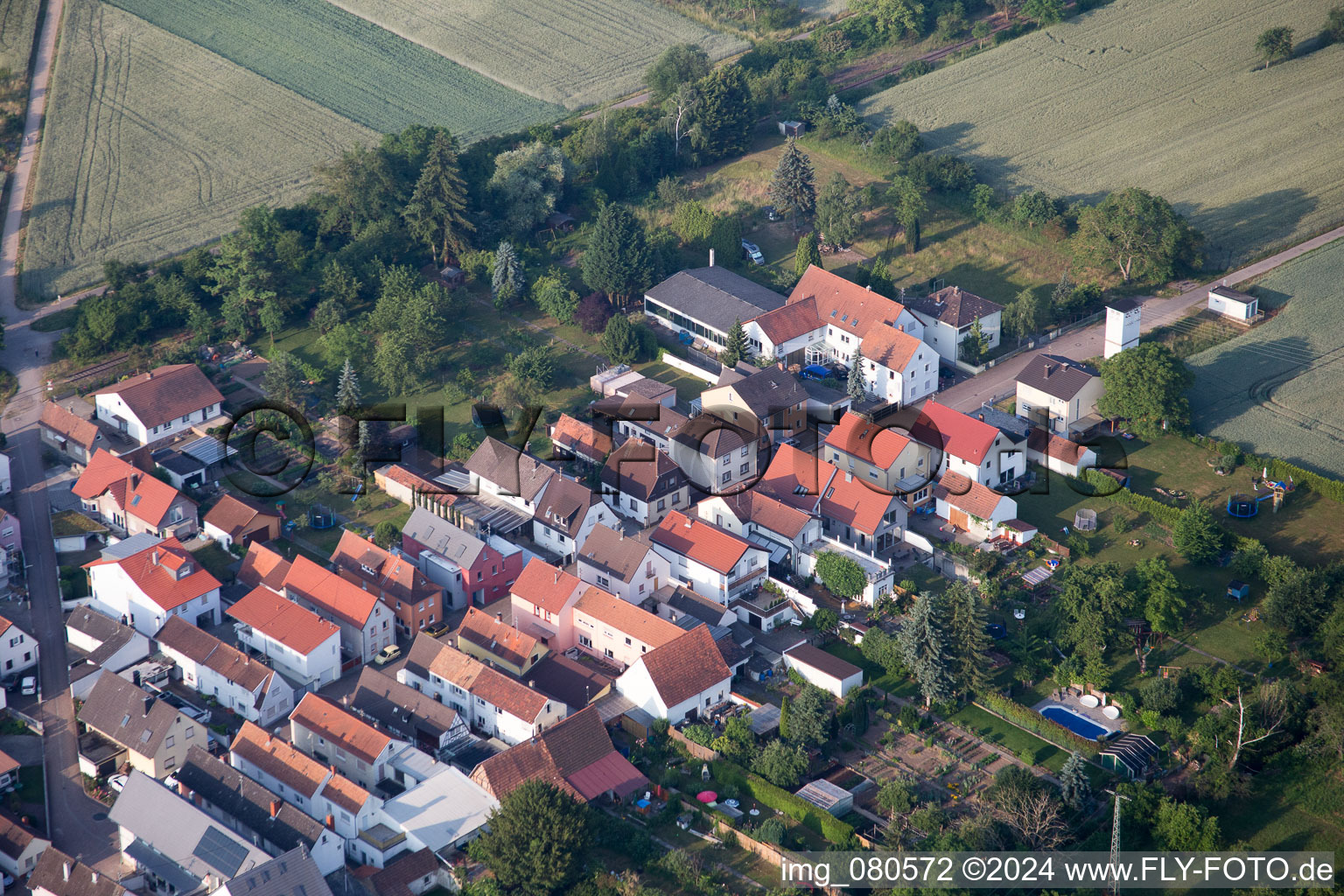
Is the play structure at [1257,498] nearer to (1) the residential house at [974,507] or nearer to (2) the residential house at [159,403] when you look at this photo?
(1) the residential house at [974,507]

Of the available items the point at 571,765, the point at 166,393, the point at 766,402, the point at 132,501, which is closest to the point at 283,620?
the point at 132,501

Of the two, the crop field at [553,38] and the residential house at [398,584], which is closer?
the residential house at [398,584]

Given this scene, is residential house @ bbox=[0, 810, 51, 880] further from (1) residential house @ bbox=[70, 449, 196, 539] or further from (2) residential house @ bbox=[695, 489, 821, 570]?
(2) residential house @ bbox=[695, 489, 821, 570]

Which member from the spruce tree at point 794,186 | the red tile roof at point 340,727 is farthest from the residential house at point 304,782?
the spruce tree at point 794,186

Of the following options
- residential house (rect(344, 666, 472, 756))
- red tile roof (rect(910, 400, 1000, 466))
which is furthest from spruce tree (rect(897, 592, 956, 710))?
residential house (rect(344, 666, 472, 756))

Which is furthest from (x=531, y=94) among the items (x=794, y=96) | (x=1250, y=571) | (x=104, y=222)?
(x=1250, y=571)

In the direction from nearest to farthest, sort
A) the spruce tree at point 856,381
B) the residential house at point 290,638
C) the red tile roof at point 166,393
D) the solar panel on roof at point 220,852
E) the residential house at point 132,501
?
the solar panel on roof at point 220,852
the residential house at point 290,638
the residential house at point 132,501
the red tile roof at point 166,393
the spruce tree at point 856,381

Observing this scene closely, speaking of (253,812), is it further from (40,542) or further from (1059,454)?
(1059,454)
